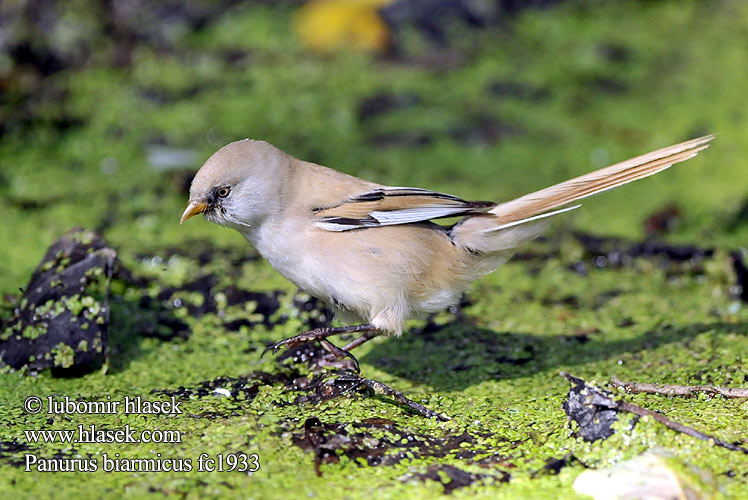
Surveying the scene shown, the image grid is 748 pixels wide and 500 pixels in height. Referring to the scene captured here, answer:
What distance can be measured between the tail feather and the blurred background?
1861mm

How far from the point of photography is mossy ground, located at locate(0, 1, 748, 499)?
2.72 meters

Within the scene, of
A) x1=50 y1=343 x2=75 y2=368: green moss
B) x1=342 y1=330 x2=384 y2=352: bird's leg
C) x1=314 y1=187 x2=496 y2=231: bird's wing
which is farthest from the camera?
x1=342 y1=330 x2=384 y2=352: bird's leg

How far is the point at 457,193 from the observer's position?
5621 mm

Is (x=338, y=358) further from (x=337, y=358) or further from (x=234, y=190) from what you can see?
(x=234, y=190)

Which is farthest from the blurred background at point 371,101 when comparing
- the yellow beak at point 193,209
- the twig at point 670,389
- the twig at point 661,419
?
the twig at point 661,419

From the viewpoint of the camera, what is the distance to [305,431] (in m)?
2.81

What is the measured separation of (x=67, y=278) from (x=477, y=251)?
1.79 metres

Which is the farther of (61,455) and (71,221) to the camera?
(71,221)

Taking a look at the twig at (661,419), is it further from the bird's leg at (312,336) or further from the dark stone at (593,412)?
the bird's leg at (312,336)

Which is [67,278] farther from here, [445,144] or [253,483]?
[445,144]

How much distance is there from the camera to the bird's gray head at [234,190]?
3449 millimetres

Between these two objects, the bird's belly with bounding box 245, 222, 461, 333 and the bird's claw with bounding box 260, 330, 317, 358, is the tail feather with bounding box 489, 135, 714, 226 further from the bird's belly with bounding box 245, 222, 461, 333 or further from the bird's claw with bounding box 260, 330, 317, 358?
the bird's claw with bounding box 260, 330, 317, 358

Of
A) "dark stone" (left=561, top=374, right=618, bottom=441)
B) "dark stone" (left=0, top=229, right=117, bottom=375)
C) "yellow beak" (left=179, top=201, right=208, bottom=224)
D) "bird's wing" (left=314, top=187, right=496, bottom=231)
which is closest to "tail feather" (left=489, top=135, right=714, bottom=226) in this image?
"bird's wing" (left=314, top=187, right=496, bottom=231)

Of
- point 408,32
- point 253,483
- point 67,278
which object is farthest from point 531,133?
point 253,483
